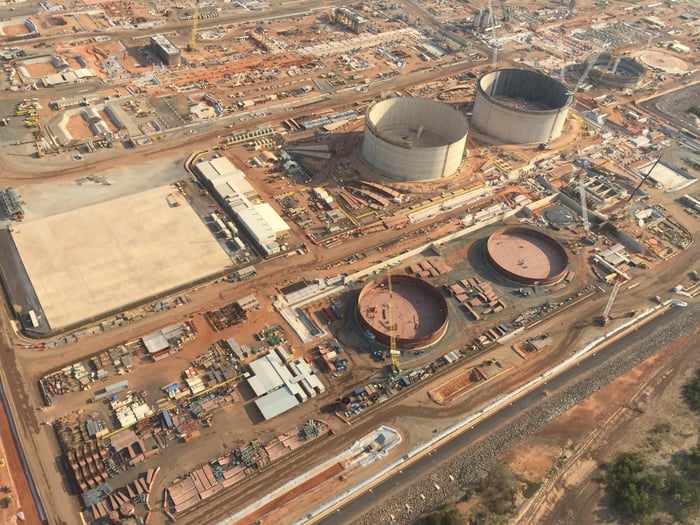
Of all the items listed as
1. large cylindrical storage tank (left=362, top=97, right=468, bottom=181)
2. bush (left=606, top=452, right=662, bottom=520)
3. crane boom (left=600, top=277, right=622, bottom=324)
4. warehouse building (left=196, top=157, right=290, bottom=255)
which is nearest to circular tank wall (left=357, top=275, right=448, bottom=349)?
warehouse building (left=196, top=157, right=290, bottom=255)

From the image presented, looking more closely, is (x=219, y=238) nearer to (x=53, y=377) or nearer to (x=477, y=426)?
(x=53, y=377)

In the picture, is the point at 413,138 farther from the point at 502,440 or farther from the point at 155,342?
the point at 155,342

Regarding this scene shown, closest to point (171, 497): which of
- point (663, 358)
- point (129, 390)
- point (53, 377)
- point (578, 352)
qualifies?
point (129, 390)

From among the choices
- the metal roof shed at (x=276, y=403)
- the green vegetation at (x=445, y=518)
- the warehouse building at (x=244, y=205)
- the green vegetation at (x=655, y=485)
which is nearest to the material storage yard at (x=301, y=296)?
the metal roof shed at (x=276, y=403)

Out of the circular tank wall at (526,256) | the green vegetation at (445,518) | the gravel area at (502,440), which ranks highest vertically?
the circular tank wall at (526,256)

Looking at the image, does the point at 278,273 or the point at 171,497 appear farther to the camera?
the point at 278,273

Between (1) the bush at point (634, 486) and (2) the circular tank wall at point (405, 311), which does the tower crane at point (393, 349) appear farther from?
(1) the bush at point (634, 486)

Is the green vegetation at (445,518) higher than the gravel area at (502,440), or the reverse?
the green vegetation at (445,518)

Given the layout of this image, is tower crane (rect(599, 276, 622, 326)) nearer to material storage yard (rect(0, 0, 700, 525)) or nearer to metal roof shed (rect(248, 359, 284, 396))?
material storage yard (rect(0, 0, 700, 525))
